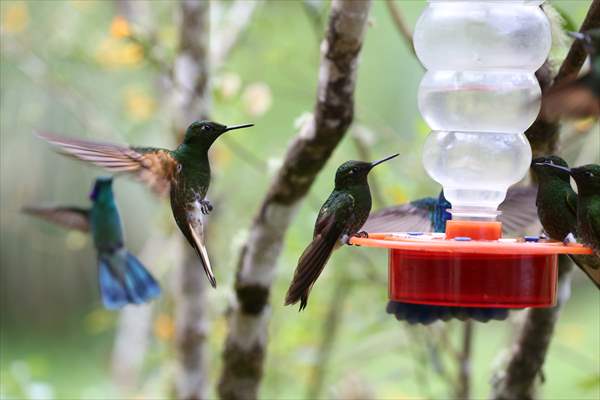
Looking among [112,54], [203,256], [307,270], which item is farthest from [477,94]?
[112,54]

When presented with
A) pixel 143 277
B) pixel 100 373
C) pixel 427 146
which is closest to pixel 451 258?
pixel 427 146

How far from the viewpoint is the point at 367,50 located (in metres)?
7.11

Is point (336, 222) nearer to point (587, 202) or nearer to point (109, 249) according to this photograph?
point (587, 202)

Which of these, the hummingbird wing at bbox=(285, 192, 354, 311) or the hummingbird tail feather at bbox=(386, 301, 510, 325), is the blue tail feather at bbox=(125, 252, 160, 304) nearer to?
the hummingbird tail feather at bbox=(386, 301, 510, 325)

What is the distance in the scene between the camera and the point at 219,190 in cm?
550

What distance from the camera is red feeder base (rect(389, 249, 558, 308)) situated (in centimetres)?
214

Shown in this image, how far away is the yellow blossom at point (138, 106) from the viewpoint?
17.4ft

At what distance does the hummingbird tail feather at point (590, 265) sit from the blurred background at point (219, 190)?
659 mm

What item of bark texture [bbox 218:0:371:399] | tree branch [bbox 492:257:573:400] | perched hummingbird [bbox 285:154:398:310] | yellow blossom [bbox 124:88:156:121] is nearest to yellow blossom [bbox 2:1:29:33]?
yellow blossom [bbox 124:88:156:121]

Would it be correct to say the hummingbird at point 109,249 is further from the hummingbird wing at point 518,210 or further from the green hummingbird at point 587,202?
the green hummingbird at point 587,202

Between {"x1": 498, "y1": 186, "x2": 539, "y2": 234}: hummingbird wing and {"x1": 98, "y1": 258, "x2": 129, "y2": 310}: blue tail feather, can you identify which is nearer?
{"x1": 498, "y1": 186, "x2": 539, "y2": 234}: hummingbird wing

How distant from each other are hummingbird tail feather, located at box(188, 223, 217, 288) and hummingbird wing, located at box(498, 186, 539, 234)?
91 cm

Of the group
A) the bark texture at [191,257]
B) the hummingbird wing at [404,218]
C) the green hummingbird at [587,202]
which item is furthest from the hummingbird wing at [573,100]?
the bark texture at [191,257]

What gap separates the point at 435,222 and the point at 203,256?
0.99 m
